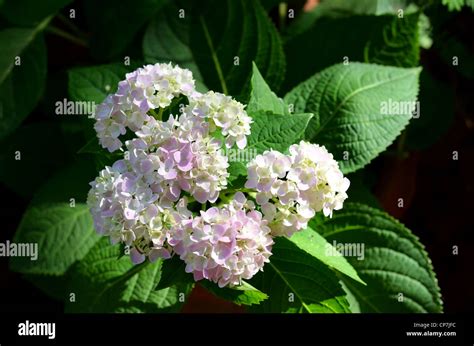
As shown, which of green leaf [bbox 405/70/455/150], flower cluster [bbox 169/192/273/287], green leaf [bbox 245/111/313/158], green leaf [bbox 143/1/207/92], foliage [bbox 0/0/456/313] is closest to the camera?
flower cluster [bbox 169/192/273/287]

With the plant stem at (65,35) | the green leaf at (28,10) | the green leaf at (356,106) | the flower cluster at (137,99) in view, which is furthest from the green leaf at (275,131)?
the plant stem at (65,35)

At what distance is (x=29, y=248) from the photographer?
128cm

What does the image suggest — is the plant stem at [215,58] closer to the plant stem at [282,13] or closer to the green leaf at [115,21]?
the green leaf at [115,21]

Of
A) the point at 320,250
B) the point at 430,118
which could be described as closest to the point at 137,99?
the point at 320,250

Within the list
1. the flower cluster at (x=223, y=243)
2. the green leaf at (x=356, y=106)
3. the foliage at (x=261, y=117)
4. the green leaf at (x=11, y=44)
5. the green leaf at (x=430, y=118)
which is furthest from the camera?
the green leaf at (x=430, y=118)

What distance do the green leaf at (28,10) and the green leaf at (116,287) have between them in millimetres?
471

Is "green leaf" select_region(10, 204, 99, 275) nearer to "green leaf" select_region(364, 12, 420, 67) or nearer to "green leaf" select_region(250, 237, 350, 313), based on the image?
"green leaf" select_region(250, 237, 350, 313)

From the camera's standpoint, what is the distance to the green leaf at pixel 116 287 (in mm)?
1139

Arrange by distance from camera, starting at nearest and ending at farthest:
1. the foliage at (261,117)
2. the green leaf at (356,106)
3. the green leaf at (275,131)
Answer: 1. the green leaf at (275,131)
2. the foliage at (261,117)
3. the green leaf at (356,106)

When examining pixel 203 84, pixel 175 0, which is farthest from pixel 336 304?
pixel 175 0

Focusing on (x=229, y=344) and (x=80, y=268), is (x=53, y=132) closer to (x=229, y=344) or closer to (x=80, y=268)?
(x=80, y=268)

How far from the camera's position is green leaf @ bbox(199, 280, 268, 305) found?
0.91 metres

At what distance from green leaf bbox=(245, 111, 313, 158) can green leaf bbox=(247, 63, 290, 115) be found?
24mm

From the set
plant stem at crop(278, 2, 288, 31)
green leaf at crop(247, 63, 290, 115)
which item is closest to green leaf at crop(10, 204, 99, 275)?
green leaf at crop(247, 63, 290, 115)
